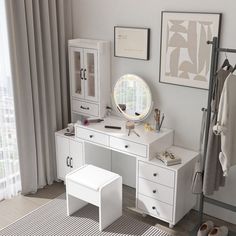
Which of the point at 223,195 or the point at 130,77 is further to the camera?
the point at 130,77

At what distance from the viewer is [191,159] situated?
10.8 ft

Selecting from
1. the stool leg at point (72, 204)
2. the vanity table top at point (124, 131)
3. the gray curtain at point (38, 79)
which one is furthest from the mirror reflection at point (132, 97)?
the stool leg at point (72, 204)

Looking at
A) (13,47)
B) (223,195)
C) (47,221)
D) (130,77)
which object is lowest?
(47,221)

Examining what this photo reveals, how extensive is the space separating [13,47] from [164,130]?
5.23ft

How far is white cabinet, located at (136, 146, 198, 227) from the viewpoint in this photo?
10.4 ft

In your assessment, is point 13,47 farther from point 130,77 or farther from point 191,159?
point 191,159

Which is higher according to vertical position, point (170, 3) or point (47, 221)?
point (170, 3)

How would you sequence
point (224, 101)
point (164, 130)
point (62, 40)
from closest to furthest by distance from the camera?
point (224, 101) → point (164, 130) → point (62, 40)

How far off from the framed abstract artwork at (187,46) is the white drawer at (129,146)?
2.16ft

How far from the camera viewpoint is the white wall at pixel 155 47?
325 cm

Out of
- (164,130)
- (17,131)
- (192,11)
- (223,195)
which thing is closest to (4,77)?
(17,131)

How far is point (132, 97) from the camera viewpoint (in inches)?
146

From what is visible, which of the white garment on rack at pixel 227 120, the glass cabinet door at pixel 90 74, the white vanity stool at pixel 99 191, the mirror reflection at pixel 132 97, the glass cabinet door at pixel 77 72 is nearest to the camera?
the white garment on rack at pixel 227 120

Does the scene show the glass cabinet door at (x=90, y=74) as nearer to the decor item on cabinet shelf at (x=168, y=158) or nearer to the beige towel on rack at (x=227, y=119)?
the decor item on cabinet shelf at (x=168, y=158)
